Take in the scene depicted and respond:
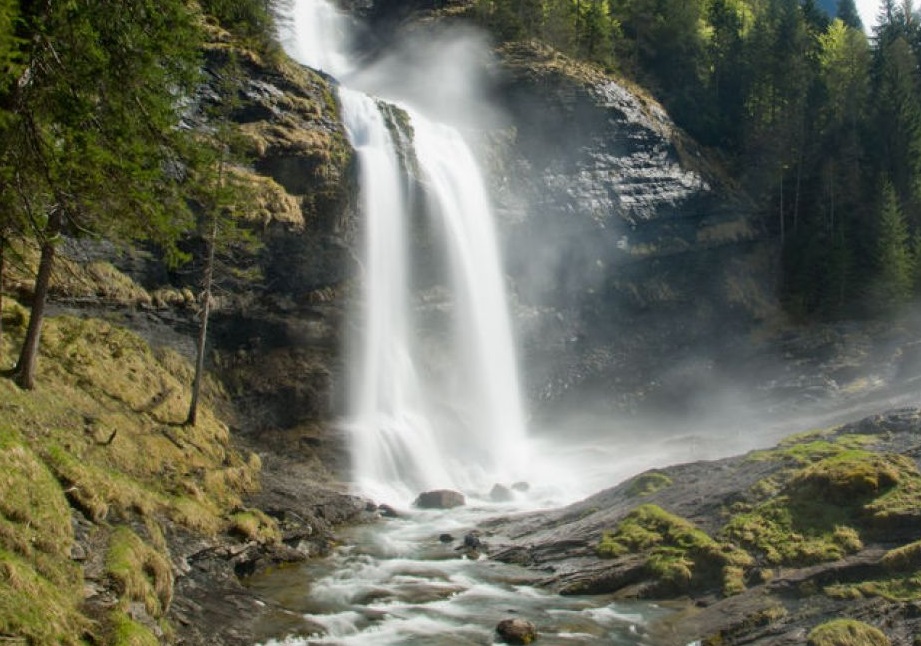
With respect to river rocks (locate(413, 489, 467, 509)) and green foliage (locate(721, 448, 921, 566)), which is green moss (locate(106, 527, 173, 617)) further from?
river rocks (locate(413, 489, 467, 509))

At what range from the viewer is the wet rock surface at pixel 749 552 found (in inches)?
540

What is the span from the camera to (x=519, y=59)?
50062mm

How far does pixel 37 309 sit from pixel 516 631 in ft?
40.5

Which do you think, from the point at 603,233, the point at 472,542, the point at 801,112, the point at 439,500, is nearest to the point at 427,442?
the point at 439,500

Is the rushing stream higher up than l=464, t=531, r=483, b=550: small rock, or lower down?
lower down

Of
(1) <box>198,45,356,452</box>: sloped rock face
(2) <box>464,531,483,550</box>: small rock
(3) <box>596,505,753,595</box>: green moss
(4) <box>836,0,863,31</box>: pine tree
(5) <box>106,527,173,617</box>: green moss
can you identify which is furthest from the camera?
(4) <box>836,0,863,31</box>: pine tree

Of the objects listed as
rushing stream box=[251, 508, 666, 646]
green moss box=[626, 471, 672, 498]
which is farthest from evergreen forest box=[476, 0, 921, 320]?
rushing stream box=[251, 508, 666, 646]

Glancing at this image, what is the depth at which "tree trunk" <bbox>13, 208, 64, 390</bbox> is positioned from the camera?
15797 mm

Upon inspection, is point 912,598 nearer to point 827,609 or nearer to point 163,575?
point 827,609

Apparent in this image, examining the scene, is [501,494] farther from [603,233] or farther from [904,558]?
[603,233]

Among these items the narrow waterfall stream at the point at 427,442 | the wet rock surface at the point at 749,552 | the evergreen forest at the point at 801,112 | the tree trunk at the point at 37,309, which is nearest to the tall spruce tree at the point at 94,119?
the tree trunk at the point at 37,309

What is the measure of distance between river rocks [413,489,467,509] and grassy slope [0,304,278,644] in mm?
6248

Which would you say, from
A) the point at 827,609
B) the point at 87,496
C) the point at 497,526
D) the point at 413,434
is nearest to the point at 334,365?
the point at 413,434

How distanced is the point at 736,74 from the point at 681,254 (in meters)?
20.1
